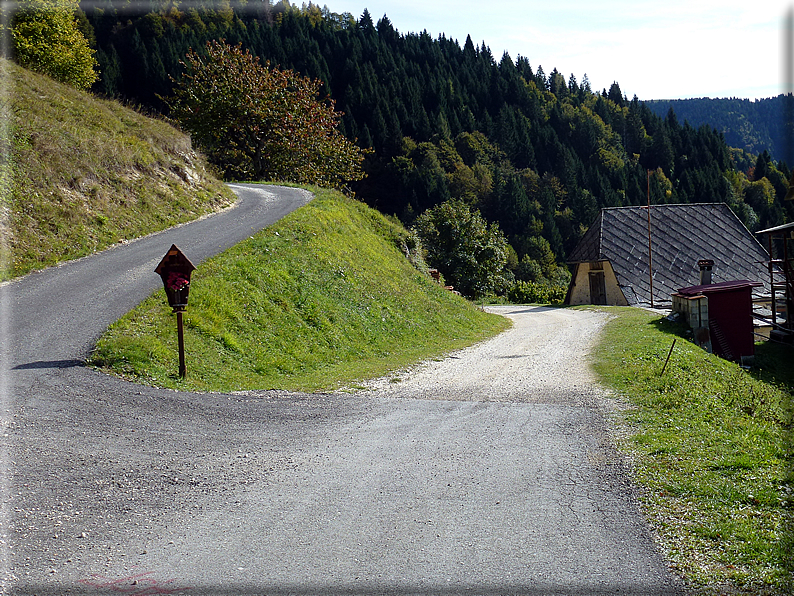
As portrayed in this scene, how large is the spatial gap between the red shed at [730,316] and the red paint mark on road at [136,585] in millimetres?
22439

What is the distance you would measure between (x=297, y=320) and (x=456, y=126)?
345 feet

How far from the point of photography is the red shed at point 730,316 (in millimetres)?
22969

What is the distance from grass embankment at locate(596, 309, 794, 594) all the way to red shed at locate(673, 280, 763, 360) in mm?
10496

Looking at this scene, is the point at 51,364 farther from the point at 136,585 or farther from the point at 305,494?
the point at 136,585

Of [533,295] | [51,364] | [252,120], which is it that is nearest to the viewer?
[51,364]

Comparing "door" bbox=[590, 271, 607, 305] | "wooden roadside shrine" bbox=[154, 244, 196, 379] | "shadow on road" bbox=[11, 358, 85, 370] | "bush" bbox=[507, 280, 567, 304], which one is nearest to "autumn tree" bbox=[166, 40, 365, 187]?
"bush" bbox=[507, 280, 567, 304]

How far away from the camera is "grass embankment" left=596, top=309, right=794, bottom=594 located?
15.5ft

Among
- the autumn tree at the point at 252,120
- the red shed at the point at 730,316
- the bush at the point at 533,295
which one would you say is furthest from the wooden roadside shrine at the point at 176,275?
the bush at the point at 533,295

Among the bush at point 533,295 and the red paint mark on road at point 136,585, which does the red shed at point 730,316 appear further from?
the bush at point 533,295

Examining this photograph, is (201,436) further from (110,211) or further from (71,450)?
(110,211)

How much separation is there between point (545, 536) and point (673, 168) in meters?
135

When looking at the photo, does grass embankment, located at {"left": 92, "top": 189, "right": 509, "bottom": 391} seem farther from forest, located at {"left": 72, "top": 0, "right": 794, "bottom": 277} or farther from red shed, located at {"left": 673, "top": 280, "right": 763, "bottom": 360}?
forest, located at {"left": 72, "top": 0, "right": 794, "bottom": 277}

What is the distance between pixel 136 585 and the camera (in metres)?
4.45

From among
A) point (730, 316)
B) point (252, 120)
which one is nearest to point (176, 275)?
point (730, 316)
